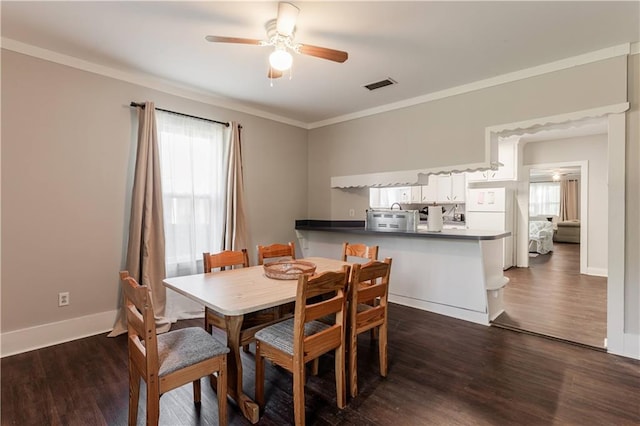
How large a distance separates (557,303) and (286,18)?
Answer: 14.5ft

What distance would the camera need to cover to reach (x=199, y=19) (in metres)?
2.23

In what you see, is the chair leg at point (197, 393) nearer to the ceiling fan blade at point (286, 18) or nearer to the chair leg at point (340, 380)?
the chair leg at point (340, 380)

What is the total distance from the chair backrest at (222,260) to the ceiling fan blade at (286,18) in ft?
5.75

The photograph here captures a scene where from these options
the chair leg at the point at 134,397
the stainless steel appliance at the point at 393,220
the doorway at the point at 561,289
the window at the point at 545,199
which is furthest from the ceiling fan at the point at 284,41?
the window at the point at 545,199

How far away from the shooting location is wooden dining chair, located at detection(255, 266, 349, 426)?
64.2 inches

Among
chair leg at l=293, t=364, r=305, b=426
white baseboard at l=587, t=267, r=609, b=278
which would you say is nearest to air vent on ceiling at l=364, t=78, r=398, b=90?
chair leg at l=293, t=364, r=305, b=426

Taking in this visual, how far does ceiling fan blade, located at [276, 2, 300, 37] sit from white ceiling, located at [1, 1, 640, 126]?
77 mm

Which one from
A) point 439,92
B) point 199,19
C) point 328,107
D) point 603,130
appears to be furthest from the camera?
point 603,130

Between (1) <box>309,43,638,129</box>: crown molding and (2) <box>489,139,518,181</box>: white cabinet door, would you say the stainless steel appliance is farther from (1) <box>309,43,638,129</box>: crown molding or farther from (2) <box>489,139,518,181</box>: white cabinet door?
(2) <box>489,139,518,181</box>: white cabinet door

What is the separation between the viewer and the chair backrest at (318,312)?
1615 mm

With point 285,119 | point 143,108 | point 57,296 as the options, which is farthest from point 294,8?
point 57,296

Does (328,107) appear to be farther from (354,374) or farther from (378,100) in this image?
(354,374)

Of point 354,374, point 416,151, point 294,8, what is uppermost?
point 294,8

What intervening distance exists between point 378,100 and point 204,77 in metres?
2.06
